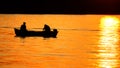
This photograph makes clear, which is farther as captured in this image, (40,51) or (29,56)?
(40,51)

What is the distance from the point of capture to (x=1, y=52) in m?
47.2

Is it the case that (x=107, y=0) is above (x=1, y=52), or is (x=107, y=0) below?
above

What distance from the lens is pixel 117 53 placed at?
48.7 metres

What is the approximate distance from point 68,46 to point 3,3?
98.1 metres

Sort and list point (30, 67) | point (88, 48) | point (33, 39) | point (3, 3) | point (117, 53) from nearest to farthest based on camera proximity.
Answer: point (30, 67)
point (117, 53)
point (88, 48)
point (33, 39)
point (3, 3)

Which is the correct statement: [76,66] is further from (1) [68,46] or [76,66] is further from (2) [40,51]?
(1) [68,46]

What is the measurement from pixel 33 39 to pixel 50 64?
2459 cm

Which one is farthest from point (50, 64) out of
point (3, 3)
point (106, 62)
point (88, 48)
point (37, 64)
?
point (3, 3)

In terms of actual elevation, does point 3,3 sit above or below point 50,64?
above

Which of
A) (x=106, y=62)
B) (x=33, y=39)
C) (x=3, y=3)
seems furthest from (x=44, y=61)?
(x=3, y=3)

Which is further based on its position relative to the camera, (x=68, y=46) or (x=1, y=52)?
(x=68, y=46)

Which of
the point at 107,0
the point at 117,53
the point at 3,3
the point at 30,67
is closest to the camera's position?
the point at 30,67

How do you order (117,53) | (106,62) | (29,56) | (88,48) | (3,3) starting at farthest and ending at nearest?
(3,3) < (88,48) < (117,53) < (29,56) < (106,62)

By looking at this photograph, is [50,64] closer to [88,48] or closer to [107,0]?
[88,48]
